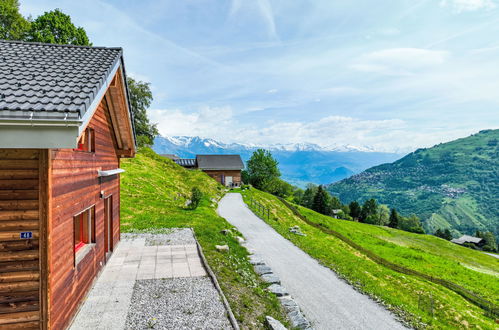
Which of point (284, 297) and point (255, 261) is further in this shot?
point (255, 261)

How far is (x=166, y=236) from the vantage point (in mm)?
15875

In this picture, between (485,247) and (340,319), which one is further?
(485,247)

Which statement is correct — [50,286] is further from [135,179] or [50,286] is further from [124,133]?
[135,179]

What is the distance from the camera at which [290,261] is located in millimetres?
15812

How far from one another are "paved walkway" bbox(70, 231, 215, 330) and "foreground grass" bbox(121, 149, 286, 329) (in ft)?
3.89

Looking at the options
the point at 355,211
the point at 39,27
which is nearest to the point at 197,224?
the point at 39,27

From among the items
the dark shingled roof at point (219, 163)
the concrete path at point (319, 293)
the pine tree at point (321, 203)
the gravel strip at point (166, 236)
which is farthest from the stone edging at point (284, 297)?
the pine tree at point (321, 203)

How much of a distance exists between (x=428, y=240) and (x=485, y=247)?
143 feet

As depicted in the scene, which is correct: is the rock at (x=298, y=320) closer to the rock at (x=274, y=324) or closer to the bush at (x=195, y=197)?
the rock at (x=274, y=324)

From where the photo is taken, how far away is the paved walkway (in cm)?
760

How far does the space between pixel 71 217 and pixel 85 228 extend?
8.29ft

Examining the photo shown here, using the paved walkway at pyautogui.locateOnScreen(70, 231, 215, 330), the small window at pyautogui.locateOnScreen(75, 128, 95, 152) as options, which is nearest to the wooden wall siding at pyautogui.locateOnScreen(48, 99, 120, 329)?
the small window at pyautogui.locateOnScreen(75, 128, 95, 152)

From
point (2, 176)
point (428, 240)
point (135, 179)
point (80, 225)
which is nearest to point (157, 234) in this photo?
point (80, 225)

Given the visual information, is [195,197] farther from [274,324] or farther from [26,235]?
[26,235]
